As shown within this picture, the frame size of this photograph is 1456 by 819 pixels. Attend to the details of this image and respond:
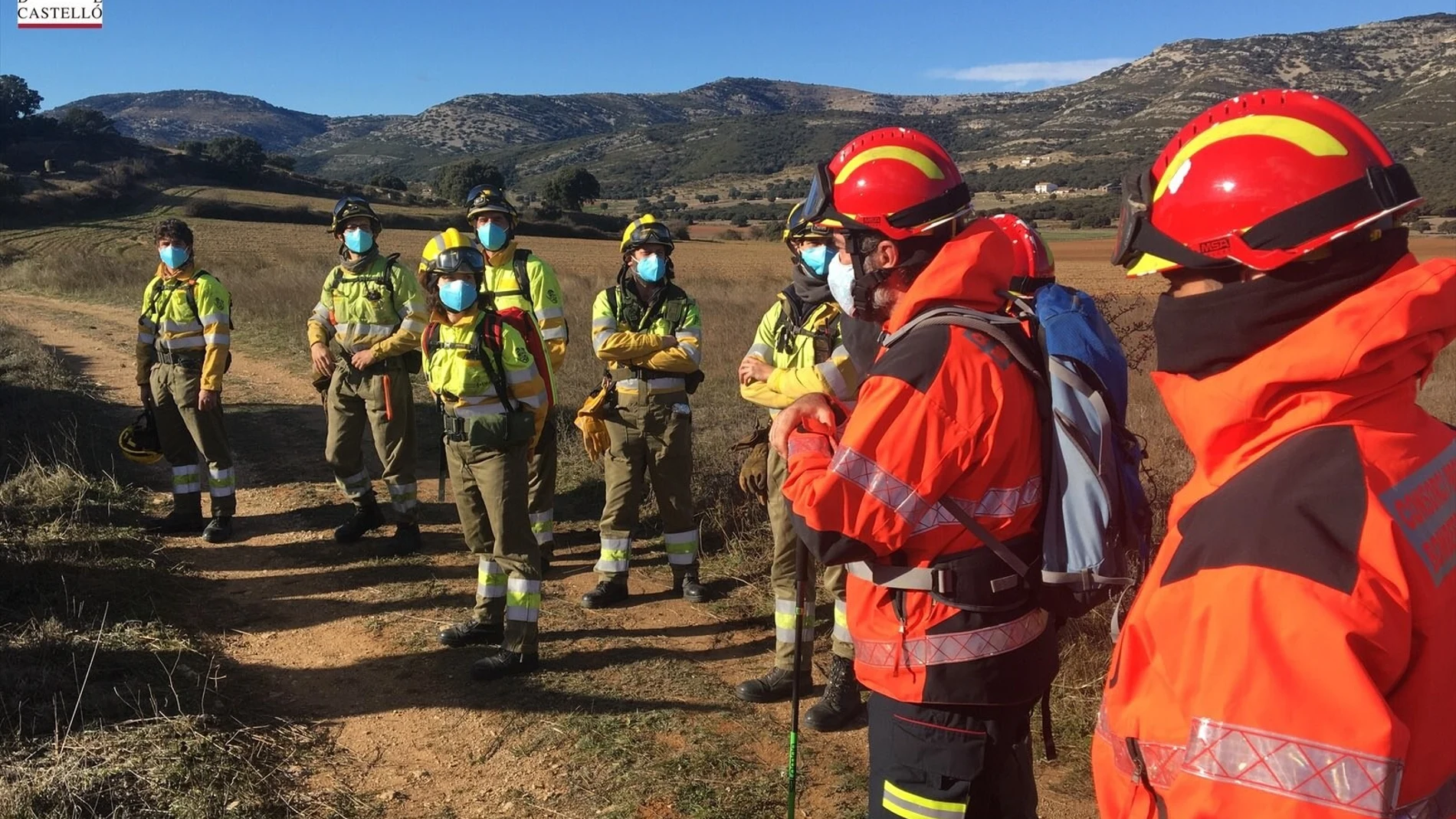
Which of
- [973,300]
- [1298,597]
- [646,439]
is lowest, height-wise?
[646,439]

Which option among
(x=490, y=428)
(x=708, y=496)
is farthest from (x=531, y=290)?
(x=708, y=496)

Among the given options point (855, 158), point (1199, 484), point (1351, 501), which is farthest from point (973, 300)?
point (1351, 501)

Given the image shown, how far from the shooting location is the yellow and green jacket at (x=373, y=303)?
6961mm

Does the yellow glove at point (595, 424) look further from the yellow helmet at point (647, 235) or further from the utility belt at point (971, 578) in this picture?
the utility belt at point (971, 578)

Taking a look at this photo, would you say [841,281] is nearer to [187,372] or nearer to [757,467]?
[757,467]

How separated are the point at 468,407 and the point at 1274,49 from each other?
128 metres

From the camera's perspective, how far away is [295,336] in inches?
614

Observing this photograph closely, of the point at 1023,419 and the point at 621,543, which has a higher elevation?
the point at 1023,419

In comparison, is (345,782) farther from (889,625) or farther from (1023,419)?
(1023,419)

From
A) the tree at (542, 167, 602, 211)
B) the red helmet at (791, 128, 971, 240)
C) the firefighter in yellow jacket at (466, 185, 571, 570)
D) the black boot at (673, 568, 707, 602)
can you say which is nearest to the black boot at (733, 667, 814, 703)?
the black boot at (673, 568, 707, 602)

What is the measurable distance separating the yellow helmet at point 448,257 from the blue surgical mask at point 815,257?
1.84 m

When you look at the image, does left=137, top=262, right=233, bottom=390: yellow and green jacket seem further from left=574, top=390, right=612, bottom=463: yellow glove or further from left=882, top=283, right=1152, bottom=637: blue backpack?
left=882, top=283, right=1152, bottom=637: blue backpack

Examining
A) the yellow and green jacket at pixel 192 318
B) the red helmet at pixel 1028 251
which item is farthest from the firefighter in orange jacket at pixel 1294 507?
the yellow and green jacket at pixel 192 318

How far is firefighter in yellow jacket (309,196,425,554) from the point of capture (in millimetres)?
6930
